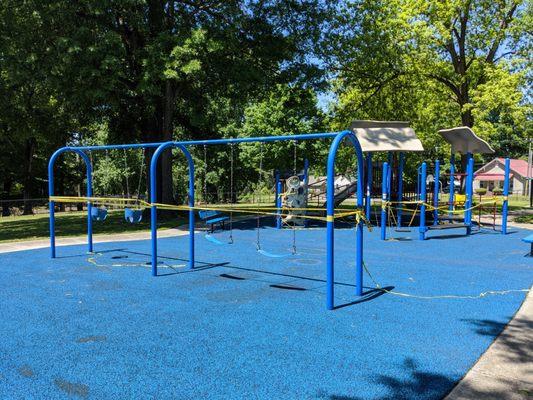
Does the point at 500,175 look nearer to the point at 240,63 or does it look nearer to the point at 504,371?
the point at 240,63

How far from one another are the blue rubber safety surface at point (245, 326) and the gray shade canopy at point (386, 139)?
18.9 ft

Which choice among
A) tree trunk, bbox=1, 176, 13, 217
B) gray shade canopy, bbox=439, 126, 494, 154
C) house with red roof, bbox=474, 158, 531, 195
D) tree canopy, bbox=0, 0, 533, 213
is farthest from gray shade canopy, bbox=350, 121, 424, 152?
house with red roof, bbox=474, 158, 531, 195

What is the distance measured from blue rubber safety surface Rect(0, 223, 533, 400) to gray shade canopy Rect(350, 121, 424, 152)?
575 cm

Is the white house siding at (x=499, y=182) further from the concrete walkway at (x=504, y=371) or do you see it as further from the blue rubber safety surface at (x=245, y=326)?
the concrete walkway at (x=504, y=371)

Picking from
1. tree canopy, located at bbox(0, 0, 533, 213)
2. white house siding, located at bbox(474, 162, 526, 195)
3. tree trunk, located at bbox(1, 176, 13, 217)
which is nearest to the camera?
tree canopy, located at bbox(0, 0, 533, 213)

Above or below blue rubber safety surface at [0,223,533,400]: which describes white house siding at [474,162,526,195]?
above

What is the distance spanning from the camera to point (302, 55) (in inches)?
728

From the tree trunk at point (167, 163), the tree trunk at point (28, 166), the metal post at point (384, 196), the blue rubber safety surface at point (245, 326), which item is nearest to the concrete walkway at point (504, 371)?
the blue rubber safety surface at point (245, 326)

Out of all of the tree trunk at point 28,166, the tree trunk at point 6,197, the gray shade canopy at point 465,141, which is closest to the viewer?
the gray shade canopy at point 465,141

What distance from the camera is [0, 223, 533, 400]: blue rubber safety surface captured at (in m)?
3.90

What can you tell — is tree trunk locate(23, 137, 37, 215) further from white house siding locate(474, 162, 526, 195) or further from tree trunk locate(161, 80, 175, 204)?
white house siding locate(474, 162, 526, 195)

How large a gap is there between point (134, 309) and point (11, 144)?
1126 inches

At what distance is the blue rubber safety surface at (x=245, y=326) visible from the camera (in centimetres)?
390

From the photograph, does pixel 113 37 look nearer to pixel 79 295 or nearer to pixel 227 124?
pixel 79 295
